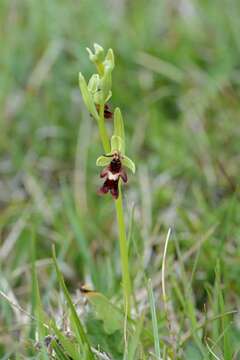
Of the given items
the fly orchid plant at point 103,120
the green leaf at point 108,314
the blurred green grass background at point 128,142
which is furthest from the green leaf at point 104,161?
the blurred green grass background at point 128,142

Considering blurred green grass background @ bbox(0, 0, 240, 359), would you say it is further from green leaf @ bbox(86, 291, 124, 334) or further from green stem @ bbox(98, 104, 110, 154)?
green stem @ bbox(98, 104, 110, 154)

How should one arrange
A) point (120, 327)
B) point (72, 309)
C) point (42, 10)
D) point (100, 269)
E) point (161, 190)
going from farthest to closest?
point (42, 10) → point (161, 190) → point (100, 269) → point (120, 327) → point (72, 309)

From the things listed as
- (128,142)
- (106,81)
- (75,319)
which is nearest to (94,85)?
(106,81)

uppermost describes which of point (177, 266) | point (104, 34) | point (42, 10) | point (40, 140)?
point (42, 10)

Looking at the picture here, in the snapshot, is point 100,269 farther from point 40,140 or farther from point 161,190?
point 40,140

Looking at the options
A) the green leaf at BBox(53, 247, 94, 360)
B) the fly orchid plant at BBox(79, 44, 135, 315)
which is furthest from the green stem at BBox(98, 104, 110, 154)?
the green leaf at BBox(53, 247, 94, 360)

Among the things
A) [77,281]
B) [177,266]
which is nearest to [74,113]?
[77,281]
